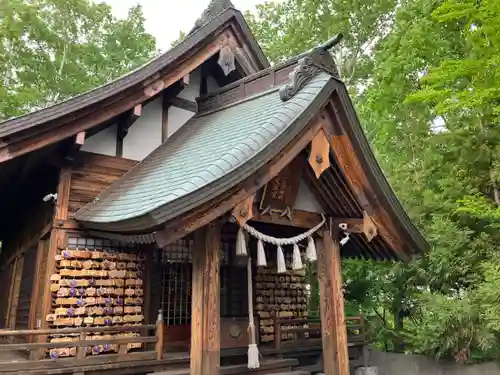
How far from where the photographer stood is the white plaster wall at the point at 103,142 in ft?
25.5

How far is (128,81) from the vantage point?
7496mm

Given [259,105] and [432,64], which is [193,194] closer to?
[259,105]

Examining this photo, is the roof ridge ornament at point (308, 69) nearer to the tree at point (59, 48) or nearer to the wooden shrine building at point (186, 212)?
the wooden shrine building at point (186, 212)

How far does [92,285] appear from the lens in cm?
699

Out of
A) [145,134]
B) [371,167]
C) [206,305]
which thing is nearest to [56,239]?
[145,134]

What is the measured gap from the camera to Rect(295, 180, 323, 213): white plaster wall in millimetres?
6641

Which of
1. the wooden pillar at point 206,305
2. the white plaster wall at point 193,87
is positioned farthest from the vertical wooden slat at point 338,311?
the white plaster wall at point 193,87

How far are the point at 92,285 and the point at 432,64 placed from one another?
10.9 meters

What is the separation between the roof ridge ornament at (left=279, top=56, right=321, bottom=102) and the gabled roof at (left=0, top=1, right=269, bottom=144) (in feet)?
9.55

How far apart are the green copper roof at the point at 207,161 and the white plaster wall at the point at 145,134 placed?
33 cm

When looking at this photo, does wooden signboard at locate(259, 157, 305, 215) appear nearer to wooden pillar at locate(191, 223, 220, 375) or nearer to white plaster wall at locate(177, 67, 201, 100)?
wooden pillar at locate(191, 223, 220, 375)

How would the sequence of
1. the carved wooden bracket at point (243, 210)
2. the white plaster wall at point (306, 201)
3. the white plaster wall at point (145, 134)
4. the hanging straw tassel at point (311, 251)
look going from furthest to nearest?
the white plaster wall at point (145, 134) → the white plaster wall at point (306, 201) → the hanging straw tassel at point (311, 251) → the carved wooden bracket at point (243, 210)

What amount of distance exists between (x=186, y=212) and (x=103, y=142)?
403 centimetres

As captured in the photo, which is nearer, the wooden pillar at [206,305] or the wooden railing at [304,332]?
the wooden pillar at [206,305]
